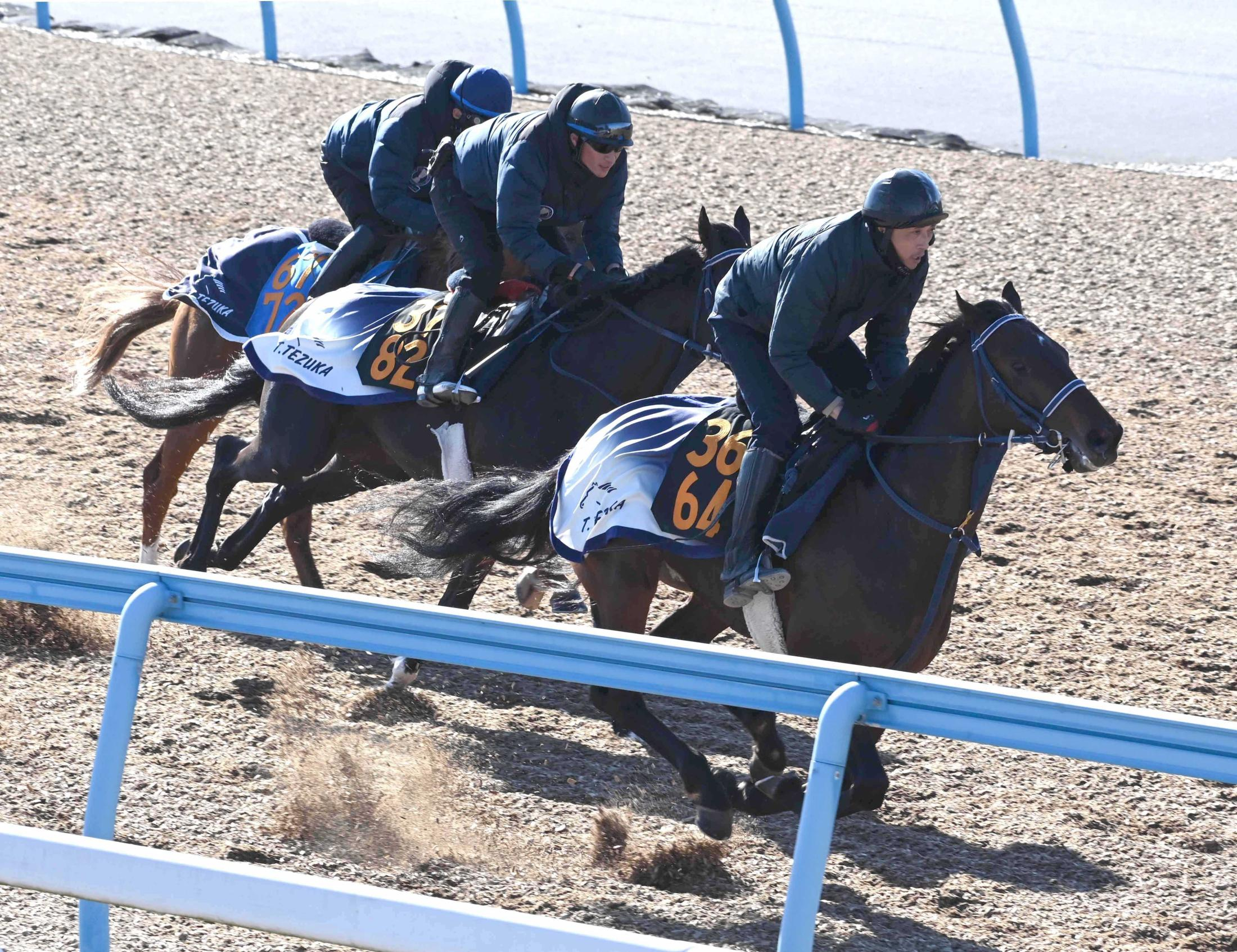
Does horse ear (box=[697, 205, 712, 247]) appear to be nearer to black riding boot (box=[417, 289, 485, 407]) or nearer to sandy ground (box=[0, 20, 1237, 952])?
black riding boot (box=[417, 289, 485, 407])

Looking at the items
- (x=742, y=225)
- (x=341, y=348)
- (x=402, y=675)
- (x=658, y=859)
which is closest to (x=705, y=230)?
(x=742, y=225)

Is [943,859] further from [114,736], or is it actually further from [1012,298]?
[114,736]

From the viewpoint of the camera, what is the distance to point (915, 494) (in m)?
4.11

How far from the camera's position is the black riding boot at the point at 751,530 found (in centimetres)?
417

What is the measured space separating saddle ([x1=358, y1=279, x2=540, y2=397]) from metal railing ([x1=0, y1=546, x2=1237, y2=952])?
8.60 feet

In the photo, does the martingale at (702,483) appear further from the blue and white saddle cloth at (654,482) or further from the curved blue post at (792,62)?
the curved blue post at (792,62)

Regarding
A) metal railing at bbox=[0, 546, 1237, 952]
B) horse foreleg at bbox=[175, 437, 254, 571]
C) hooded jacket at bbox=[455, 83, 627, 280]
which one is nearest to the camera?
metal railing at bbox=[0, 546, 1237, 952]

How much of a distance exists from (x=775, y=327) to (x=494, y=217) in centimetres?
183

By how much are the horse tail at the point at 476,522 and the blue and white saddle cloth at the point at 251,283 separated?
1.69 m

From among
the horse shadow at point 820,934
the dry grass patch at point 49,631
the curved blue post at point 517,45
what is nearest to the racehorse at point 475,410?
the dry grass patch at point 49,631

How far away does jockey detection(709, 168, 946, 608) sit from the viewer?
4.02 m

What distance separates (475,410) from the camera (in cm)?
538

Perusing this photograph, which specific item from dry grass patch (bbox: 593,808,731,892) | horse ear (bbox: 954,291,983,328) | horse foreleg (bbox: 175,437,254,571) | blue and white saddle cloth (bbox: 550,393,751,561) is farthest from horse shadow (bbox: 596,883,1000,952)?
horse foreleg (bbox: 175,437,254,571)

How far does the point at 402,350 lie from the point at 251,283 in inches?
47.4
